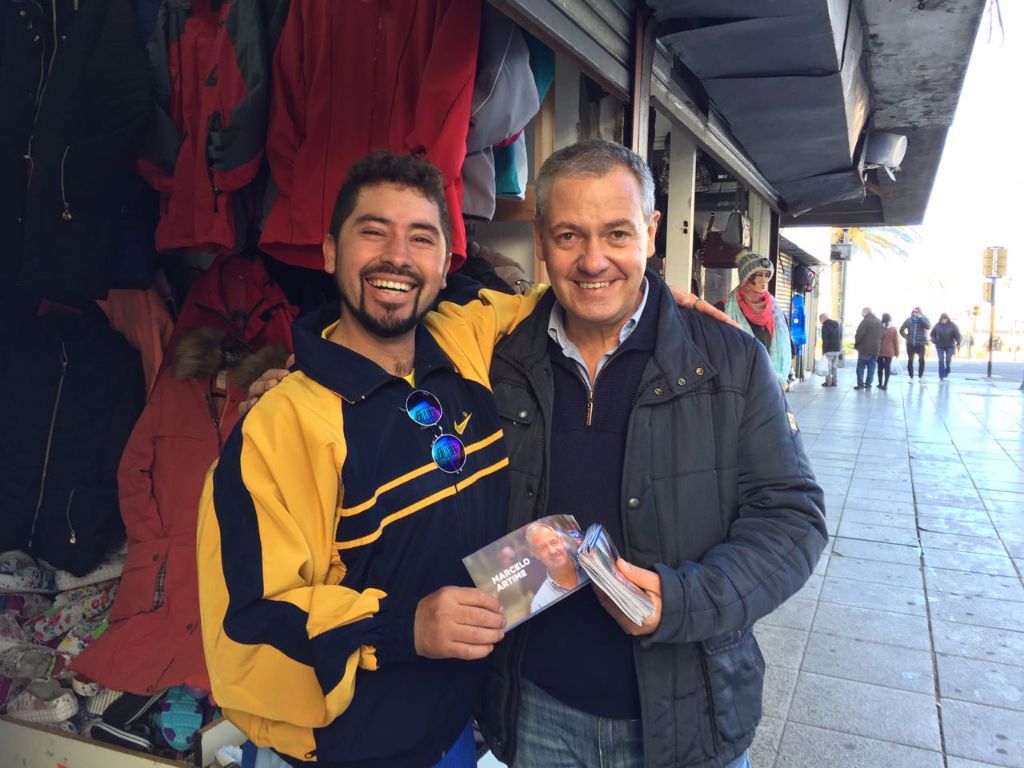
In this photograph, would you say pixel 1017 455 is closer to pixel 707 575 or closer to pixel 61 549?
pixel 707 575

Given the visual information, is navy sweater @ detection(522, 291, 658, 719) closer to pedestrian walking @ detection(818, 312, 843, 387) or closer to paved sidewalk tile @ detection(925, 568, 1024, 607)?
paved sidewalk tile @ detection(925, 568, 1024, 607)

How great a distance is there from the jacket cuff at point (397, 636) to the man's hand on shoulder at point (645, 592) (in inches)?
15.7

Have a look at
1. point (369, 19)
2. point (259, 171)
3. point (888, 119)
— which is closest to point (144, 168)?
point (259, 171)

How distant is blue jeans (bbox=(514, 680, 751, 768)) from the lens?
165cm

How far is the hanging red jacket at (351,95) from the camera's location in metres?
2.26

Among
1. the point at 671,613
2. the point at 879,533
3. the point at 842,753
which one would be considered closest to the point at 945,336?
the point at 879,533

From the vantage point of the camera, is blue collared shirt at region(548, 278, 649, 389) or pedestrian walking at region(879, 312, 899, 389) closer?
blue collared shirt at region(548, 278, 649, 389)

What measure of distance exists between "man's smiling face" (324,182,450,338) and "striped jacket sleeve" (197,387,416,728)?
1.02ft

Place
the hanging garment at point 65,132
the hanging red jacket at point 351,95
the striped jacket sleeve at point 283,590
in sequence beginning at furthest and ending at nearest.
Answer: the hanging garment at point 65,132
the hanging red jacket at point 351,95
the striped jacket sleeve at point 283,590

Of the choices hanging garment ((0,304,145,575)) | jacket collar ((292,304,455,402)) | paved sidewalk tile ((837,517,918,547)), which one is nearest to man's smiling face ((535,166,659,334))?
jacket collar ((292,304,455,402))

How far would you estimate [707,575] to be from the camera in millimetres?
1461

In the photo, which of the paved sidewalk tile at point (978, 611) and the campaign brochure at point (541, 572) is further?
the paved sidewalk tile at point (978, 611)

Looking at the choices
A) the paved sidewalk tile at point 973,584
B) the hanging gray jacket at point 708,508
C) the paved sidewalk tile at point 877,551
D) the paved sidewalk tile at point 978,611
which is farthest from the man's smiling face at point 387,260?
the paved sidewalk tile at point 877,551

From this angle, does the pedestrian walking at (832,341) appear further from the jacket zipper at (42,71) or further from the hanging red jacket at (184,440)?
the jacket zipper at (42,71)
